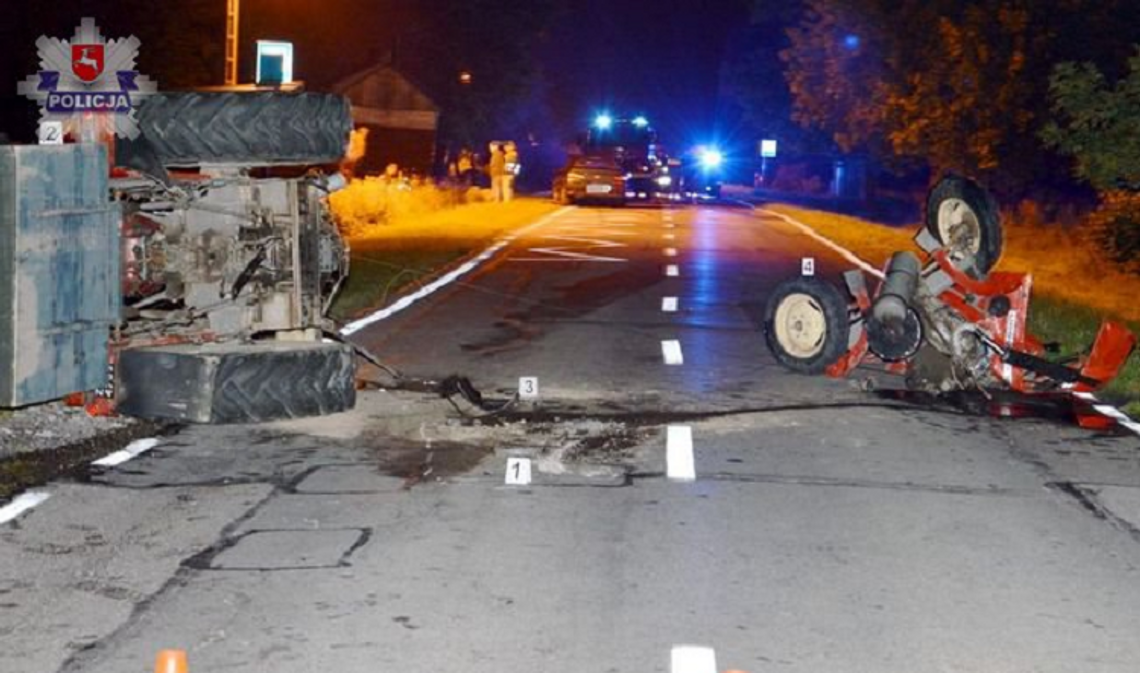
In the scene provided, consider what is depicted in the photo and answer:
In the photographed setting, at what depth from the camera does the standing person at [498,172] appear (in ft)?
180

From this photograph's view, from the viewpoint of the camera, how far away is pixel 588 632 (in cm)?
716

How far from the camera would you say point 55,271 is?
35.8ft

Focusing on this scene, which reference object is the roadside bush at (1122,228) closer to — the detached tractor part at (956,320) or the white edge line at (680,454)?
the detached tractor part at (956,320)

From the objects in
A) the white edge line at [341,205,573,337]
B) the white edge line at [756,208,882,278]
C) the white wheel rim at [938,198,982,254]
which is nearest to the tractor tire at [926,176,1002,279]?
the white wheel rim at [938,198,982,254]

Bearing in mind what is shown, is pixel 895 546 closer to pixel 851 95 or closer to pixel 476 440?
pixel 476 440

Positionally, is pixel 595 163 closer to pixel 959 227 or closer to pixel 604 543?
pixel 959 227

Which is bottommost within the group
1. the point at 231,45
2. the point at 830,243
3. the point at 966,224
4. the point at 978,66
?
the point at 830,243

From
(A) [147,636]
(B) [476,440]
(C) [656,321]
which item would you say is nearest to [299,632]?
(A) [147,636]

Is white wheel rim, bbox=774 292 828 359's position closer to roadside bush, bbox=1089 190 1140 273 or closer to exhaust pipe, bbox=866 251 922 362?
exhaust pipe, bbox=866 251 922 362

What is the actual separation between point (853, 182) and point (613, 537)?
6959cm

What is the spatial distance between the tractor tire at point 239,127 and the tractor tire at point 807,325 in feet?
14.4

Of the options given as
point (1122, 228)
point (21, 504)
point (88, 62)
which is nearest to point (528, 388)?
point (21, 504)

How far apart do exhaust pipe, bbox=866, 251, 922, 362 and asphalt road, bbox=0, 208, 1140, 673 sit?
45cm

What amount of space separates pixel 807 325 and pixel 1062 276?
17.9 m
